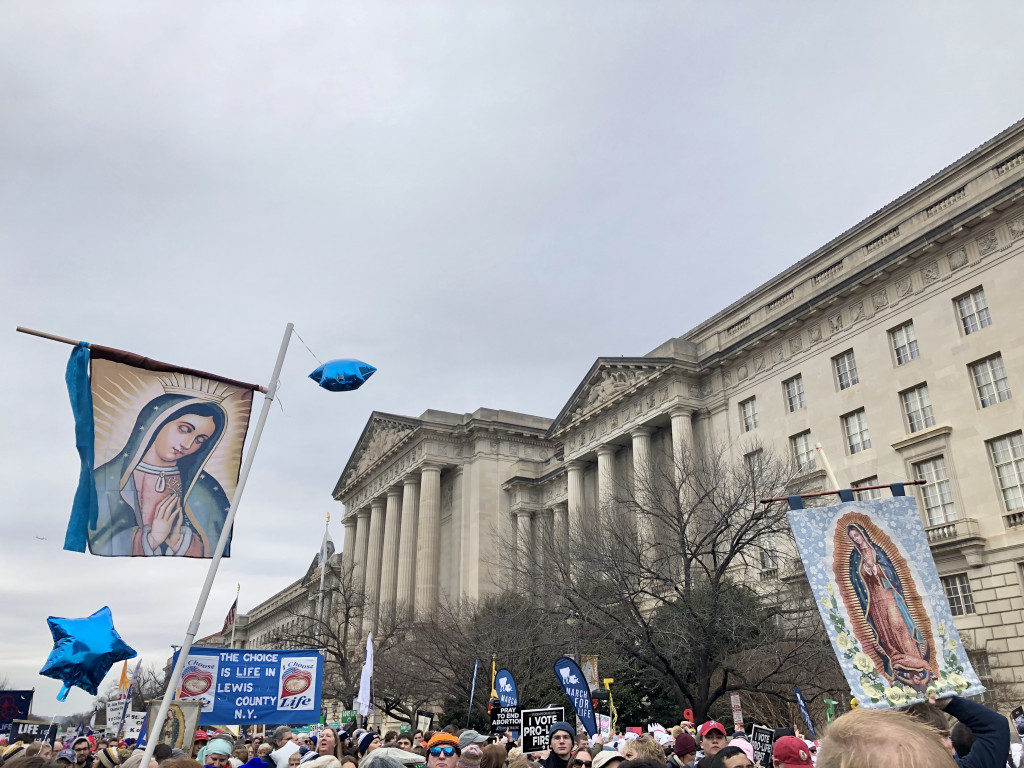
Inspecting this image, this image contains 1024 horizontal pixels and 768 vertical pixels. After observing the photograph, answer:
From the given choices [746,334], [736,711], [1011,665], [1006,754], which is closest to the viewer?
[1006,754]

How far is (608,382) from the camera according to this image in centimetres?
5062

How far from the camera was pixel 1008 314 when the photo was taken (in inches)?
1170

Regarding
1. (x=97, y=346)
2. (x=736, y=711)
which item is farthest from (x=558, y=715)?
(x=736, y=711)

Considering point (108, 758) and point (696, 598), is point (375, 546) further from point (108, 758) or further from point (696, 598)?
point (108, 758)

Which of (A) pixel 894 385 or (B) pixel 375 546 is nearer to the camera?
(A) pixel 894 385

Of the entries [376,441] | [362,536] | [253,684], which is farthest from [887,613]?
[362,536]

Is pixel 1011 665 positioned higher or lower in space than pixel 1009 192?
lower

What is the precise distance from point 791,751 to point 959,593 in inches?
1120

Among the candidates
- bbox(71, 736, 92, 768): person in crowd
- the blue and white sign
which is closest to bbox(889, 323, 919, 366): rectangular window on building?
the blue and white sign

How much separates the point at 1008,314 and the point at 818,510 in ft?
87.4

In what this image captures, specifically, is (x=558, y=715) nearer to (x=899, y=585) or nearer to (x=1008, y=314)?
(x=899, y=585)

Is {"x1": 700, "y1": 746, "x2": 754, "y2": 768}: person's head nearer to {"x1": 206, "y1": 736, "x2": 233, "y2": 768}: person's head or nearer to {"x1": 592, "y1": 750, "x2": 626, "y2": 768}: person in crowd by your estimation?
{"x1": 592, "y1": 750, "x2": 626, "y2": 768}: person in crowd

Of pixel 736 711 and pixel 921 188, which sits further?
pixel 921 188

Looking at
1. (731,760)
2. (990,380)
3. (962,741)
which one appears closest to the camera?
(962,741)
